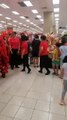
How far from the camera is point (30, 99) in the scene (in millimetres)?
3947

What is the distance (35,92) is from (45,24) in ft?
30.0

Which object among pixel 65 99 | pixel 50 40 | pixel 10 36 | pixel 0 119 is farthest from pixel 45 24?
pixel 0 119

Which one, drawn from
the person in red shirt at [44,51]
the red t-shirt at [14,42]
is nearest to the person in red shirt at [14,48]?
the red t-shirt at [14,42]

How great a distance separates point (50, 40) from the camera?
7.92 meters

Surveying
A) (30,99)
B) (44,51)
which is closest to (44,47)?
(44,51)

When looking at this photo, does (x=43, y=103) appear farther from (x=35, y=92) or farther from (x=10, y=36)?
(x=10, y=36)

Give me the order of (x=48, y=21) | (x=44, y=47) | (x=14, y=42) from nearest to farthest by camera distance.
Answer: (x=44, y=47) → (x=14, y=42) → (x=48, y=21)

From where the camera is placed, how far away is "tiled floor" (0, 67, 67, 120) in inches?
126

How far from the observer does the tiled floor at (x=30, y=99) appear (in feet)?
10.5

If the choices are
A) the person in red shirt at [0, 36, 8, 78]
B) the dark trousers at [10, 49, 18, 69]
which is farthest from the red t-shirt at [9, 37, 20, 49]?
the person in red shirt at [0, 36, 8, 78]

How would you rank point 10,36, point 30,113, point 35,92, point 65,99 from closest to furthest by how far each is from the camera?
point 30,113 < point 65,99 < point 35,92 < point 10,36

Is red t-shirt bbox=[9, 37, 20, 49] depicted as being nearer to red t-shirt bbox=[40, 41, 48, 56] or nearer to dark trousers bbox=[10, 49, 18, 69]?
dark trousers bbox=[10, 49, 18, 69]

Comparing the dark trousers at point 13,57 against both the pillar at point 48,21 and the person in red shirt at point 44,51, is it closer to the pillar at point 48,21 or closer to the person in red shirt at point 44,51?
the person in red shirt at point 44,51

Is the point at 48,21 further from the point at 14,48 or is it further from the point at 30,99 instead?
the point at 30,99
